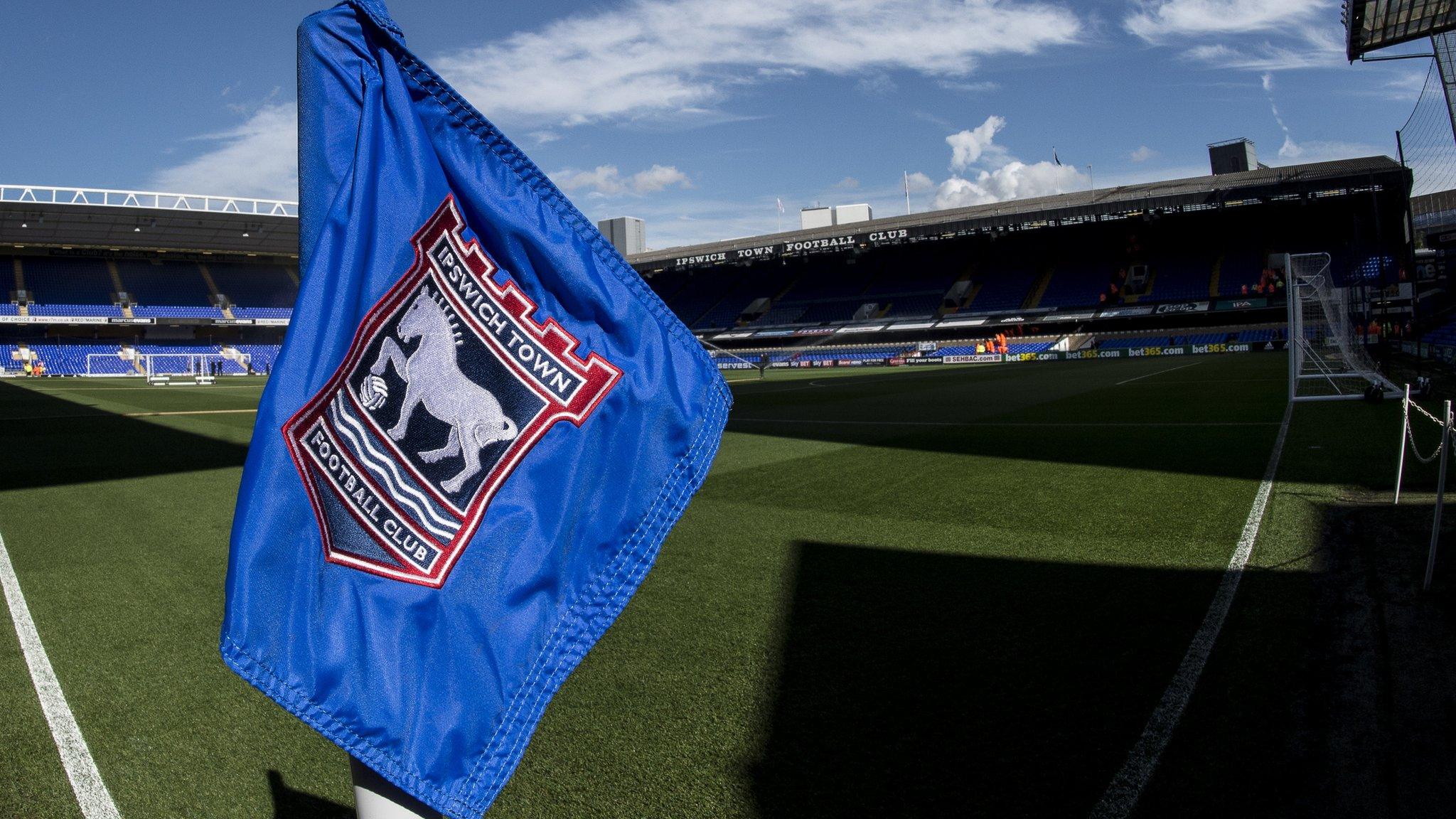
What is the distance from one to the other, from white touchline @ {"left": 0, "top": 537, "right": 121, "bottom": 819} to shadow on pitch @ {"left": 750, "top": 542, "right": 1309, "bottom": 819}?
209cm

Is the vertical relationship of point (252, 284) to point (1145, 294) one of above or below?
above

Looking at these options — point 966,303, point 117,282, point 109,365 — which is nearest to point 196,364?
point 109,365

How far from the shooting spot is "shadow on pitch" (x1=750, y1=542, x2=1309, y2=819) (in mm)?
2750

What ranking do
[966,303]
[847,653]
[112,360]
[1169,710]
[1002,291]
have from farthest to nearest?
[112,360], [966,303], [1002,291], [847,653], [1169,710]

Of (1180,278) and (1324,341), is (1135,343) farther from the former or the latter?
(1324,341)

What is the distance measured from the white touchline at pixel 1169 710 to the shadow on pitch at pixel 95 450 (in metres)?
10.5

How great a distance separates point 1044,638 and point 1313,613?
1301 mm

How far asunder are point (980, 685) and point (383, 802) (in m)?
2.75

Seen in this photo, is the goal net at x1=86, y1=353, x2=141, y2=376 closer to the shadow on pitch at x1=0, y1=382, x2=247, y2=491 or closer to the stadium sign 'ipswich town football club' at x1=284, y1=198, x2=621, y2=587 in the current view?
the shadow on pitch at x1=0, y1=382, x2=247, y2=491

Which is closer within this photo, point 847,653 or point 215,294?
point 847,653

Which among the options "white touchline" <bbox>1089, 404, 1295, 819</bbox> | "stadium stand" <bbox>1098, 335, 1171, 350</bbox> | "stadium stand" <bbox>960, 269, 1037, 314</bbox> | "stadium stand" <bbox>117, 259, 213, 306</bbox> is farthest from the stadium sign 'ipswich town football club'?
"stadium stand" <bbox>117, 259, 213, 306</bbox>

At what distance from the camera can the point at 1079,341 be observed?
46.7 meters

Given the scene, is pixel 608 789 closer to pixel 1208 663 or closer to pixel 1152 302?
pixel 1208 663

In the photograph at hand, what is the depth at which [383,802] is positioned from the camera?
120cm
